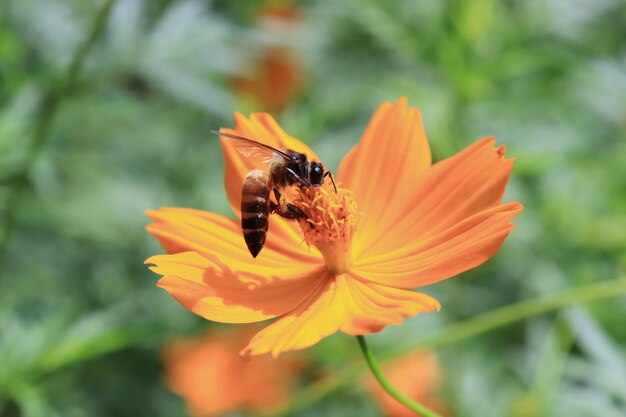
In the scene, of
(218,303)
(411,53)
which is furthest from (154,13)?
(218,303)

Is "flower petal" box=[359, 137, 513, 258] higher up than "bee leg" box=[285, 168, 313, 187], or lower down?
higher up

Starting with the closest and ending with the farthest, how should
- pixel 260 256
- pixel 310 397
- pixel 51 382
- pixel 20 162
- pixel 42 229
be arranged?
pixel 260 256 → pixel 310 397 → pixel 20 162 → pixel 51 382 → pixel 42 229

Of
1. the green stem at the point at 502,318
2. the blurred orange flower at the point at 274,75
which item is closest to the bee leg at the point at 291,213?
the green stem at the point at 502,318

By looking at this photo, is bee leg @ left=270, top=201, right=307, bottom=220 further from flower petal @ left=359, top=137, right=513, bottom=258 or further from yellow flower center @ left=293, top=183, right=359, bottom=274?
flower petal @ left=359, top=137, right=513, bottom=258

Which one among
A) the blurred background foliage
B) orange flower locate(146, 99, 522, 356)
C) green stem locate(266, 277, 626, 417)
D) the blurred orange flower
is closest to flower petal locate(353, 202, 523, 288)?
orange flower locate(146, 99, 522, 356)

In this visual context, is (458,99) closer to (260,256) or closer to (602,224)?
(602,224)

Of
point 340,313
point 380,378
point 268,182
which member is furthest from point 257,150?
point 380,378
